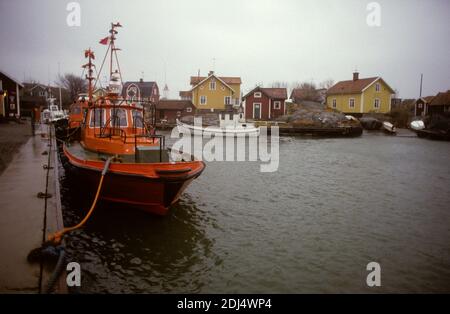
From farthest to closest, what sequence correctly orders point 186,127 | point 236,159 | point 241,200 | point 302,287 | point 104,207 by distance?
point 186,127 < point 236,159 < point 241,200 < point 104,207 < point 302,287

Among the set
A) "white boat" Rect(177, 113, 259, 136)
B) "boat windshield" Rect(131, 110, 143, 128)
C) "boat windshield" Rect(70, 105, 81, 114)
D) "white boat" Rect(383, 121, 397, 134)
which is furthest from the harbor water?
"white boat" Rect(383, 121, 397, 134)

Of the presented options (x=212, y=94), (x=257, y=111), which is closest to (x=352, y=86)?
(x=257, y=111)

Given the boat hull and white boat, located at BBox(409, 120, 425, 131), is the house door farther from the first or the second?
the boat hull

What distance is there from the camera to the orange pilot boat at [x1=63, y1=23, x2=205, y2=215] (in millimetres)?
8492

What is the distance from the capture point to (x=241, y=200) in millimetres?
12250

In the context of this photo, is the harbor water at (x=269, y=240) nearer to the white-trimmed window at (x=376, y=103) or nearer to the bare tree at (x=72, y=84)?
the white-trimmed window at (x=376, y=103)

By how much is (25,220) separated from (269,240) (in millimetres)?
5647

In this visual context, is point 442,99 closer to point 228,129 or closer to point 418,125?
point 418,125

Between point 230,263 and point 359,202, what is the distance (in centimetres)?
700

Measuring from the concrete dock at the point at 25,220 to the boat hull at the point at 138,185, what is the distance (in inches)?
44.1

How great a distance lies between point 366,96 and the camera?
5528cm

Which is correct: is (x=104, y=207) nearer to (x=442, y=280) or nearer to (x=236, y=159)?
(x=442, y=280)

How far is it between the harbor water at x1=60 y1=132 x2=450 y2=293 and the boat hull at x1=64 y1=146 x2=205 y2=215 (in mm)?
503
